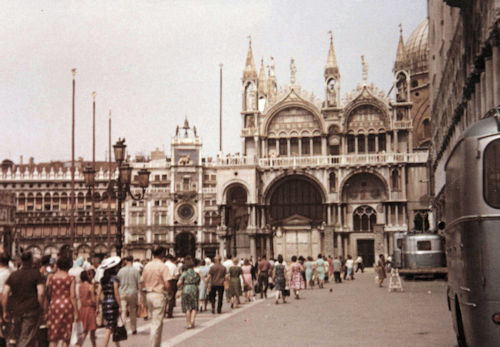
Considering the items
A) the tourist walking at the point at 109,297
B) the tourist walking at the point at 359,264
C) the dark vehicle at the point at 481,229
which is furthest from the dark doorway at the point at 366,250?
the dark vehicle at the point at 481,229

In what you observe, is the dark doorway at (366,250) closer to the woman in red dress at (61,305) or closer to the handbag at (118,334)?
the handbag at (118,334)

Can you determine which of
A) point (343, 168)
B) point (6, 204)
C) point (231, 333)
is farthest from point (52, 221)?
point (231, 333)

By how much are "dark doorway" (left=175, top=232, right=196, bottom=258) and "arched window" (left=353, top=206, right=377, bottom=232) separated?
28.1m

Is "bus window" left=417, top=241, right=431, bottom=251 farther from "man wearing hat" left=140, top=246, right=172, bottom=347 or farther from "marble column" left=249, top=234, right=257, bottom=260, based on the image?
"man wearing hat" left=140, top=246, right=172, bottom=347

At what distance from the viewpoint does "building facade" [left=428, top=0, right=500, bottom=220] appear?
71.3 ft

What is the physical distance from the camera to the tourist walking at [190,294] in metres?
17.2

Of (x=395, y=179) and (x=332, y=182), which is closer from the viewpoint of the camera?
(x=395, y=179)

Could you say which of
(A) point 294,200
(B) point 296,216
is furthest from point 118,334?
(A) point 294,200

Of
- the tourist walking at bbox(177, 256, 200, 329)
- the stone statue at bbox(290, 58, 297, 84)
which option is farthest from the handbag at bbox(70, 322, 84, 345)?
the stone statue at bbox(290, 58, 297, 84)

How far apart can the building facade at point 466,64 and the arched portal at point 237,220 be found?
1779 cm

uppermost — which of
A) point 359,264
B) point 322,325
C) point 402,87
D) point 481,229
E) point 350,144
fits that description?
point 402,87

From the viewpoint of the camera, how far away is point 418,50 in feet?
259

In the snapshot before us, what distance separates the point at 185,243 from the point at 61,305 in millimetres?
72596

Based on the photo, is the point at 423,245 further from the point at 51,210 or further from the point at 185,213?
the point at 51,210
